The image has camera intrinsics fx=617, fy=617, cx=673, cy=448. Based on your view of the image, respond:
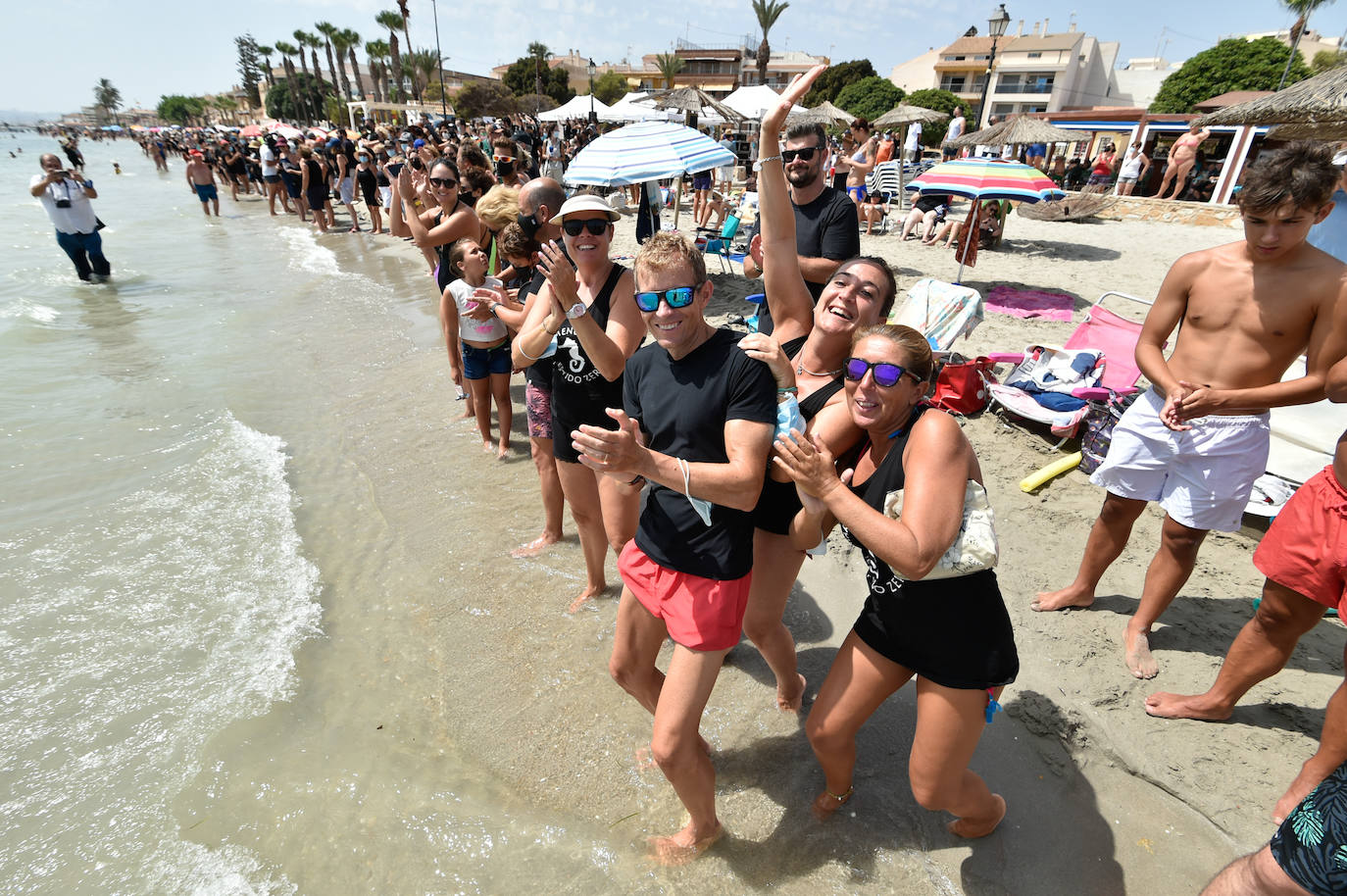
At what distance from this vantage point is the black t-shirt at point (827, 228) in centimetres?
350

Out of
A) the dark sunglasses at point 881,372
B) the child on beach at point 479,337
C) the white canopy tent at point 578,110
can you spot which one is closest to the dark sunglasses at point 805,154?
the dark sunglasses at point 881,372

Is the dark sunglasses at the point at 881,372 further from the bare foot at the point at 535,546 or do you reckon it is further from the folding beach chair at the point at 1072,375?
the folding beach chair at the point at 1072,375

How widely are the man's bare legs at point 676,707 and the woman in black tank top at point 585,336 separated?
798 mm

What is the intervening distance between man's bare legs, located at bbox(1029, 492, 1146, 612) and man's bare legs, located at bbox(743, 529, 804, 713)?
1693mm

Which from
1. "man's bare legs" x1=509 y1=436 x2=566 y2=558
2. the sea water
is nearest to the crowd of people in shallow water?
"man's bare legs" x1=509 y1=436 x2=566 y2=558

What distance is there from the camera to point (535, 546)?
4250 millimetres

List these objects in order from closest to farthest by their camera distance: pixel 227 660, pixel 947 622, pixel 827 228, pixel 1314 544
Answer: pixel 947 622 < pixel 1314 544 < pixel 227 660 < pixel 827 228

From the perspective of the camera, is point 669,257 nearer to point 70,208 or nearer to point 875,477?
point 875,477

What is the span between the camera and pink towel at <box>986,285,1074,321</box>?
8195 mm

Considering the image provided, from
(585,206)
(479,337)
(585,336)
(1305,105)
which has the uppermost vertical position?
(1305,105)

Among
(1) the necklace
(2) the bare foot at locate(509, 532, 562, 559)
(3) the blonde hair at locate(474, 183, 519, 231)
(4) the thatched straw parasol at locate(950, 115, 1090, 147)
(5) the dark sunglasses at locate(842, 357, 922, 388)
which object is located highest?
(4) the thatched straw parasol at locate(950, 115, 1090, 147)

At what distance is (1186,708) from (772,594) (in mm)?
1979

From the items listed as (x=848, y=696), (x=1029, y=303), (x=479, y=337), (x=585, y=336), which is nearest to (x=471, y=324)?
(x=479, y=337)

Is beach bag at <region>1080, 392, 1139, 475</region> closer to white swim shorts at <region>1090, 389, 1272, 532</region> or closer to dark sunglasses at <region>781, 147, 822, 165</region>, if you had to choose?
white swim shorts at <region>1090, 389, 1272, 532</region>
